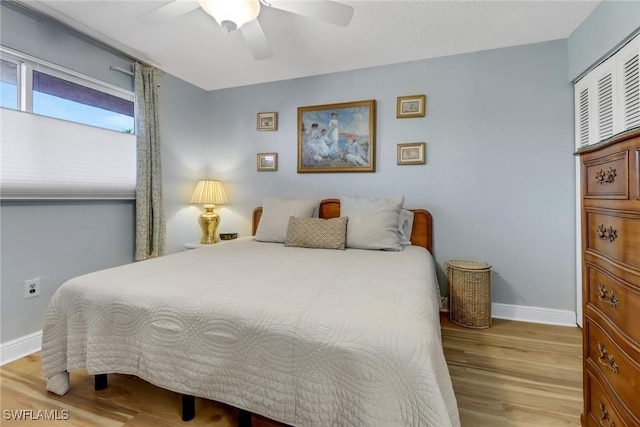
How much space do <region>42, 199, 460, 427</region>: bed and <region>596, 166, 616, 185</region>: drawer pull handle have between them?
2.48ft

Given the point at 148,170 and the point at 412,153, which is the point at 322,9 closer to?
the point at 412,153

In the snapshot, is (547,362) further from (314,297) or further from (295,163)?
(295,163)

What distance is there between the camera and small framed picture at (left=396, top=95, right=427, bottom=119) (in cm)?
280

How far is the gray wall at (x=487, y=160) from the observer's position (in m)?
2.49

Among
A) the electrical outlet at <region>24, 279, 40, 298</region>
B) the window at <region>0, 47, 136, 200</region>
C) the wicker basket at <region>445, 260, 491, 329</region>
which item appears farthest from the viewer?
the wicker basket at <region>445, 260, 491, 329</region>

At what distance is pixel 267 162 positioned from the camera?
339cm

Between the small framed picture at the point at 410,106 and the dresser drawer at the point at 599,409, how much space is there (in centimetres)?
232

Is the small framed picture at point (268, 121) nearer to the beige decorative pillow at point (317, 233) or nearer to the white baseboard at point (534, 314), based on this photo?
the beige decorative pillow at point (317, 233)

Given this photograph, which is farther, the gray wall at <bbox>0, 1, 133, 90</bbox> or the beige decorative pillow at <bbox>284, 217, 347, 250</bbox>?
the beige decorative pillow at <bbox>284, 217, 347, 250</bbox>

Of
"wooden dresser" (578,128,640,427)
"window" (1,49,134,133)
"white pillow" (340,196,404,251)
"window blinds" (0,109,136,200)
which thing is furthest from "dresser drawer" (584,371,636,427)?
"window" (1,49,134,133)

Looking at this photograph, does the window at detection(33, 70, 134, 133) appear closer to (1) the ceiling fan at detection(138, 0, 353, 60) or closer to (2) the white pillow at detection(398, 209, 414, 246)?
(1) the ceiling fan at detection(138, 0, 353, 60)

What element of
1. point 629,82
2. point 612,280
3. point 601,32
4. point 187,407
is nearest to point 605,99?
point 629,82

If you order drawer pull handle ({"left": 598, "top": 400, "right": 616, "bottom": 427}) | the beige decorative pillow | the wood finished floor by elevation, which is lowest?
the wood finished floor

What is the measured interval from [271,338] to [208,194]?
2636 mm
